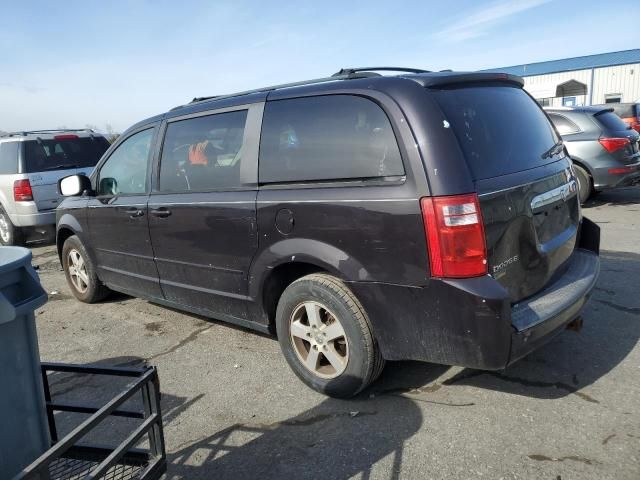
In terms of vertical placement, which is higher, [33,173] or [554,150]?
[554,150]

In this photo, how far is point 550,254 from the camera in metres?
3.03

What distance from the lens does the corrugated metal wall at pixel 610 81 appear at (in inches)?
1346

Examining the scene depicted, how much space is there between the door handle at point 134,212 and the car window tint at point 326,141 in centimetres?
143

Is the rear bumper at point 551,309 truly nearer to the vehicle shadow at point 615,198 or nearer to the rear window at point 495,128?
the rear window at point 495,128

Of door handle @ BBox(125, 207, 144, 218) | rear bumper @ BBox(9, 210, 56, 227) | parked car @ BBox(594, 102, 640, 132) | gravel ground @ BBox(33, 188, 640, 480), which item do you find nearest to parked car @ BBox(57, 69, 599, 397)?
door handle @ BBox(125, 207, 144, 218)

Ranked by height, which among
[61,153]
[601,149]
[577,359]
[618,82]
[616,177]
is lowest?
[577,359]

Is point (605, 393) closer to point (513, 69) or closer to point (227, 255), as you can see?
point (227, 255)

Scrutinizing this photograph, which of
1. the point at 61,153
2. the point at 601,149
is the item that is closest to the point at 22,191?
the point at 61,153

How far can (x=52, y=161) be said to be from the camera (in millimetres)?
8430

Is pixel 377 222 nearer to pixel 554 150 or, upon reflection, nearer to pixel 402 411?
pixel 402 411

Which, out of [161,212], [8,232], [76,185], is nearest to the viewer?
[161,212]

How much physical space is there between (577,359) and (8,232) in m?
8.80

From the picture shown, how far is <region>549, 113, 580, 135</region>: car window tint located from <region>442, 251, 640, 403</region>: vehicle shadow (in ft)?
17.0

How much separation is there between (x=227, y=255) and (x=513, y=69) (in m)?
43.8
